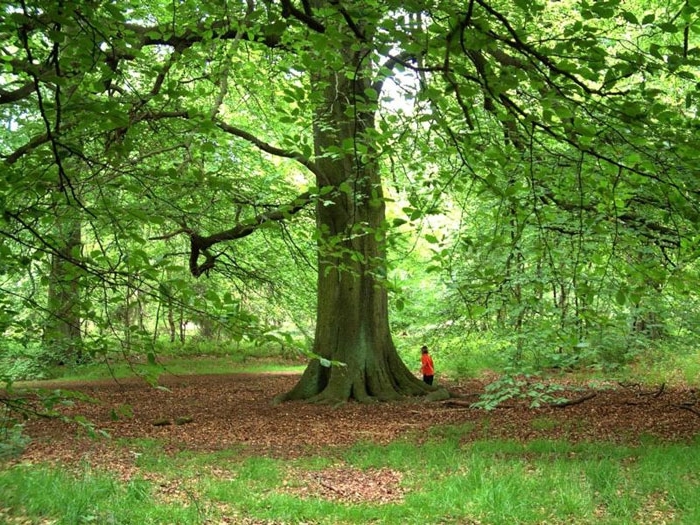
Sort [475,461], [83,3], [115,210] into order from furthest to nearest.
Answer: [475,461] < [115,210] < [83,3]

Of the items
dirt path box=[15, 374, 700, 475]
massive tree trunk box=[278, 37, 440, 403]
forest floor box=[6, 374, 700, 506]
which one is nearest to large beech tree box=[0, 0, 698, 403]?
forest floor box=[6, 374, 700, 506]

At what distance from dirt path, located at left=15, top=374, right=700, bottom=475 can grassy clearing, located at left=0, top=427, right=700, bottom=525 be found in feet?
3.11

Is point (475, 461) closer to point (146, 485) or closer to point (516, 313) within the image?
point (516, 313)

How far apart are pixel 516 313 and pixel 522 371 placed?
756 millimetres

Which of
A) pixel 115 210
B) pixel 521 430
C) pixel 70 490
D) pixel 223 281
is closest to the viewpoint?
pixel 115 210

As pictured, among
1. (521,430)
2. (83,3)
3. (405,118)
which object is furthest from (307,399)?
(83,3)

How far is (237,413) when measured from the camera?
11.3m

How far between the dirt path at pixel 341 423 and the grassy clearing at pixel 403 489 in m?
0.95

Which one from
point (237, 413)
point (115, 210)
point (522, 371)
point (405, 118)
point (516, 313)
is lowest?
point (237, 413)

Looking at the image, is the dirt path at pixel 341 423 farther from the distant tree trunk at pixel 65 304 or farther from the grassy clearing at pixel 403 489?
the distant tree trunk at pixel 65 304

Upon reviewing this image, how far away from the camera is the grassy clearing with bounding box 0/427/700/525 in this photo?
190 inches

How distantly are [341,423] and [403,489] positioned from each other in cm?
398

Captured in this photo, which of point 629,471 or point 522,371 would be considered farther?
point 522,371

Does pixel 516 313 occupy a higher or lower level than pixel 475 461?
higher
